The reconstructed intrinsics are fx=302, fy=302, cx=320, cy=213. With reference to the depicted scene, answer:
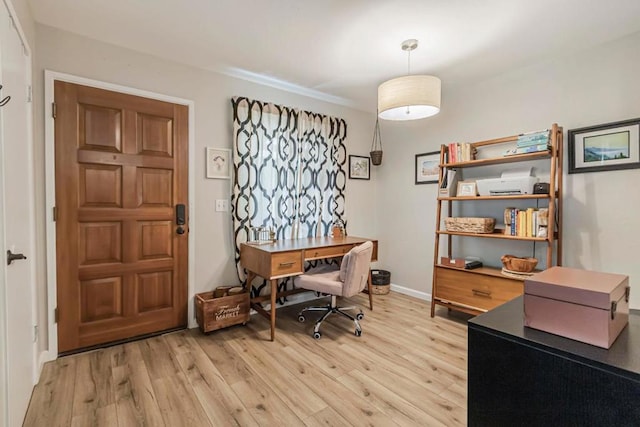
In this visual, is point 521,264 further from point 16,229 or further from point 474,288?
point 16,229

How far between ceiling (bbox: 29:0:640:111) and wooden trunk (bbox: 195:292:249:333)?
216 cm

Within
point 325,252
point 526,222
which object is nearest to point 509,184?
point 526,222

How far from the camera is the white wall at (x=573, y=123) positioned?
229 cm

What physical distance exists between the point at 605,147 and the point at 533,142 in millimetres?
493

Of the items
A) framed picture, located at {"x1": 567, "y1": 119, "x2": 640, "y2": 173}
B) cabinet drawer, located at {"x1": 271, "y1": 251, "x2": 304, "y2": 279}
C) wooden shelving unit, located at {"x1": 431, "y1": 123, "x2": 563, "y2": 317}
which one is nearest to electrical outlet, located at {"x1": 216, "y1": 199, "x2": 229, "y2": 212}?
cabinet drawer, located at {"x1": 271, "y1": 251, "x2": 304, "y2": 279}

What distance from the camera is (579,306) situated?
0.78 m

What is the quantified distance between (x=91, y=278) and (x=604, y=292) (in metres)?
3.01

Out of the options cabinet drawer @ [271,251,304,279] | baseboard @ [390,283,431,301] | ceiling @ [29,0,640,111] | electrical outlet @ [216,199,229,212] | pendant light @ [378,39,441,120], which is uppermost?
ceiling @ [29,0,640,111]

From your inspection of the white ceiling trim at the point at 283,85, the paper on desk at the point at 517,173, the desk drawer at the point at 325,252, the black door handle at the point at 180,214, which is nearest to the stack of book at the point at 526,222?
the paper on desk at the point at 517,173

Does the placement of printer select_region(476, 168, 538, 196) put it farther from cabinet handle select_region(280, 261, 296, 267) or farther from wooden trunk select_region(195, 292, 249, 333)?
wooden trunk select_region(195, 292, 249, 333)

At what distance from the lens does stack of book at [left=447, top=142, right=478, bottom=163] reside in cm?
297

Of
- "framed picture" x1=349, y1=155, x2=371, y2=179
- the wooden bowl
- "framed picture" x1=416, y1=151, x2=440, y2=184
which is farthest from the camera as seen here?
"framed picture" x1=349, y1=155, x2=371, y2=179

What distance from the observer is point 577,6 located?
193 cm

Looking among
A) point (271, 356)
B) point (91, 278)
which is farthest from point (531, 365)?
point (91, 278)
